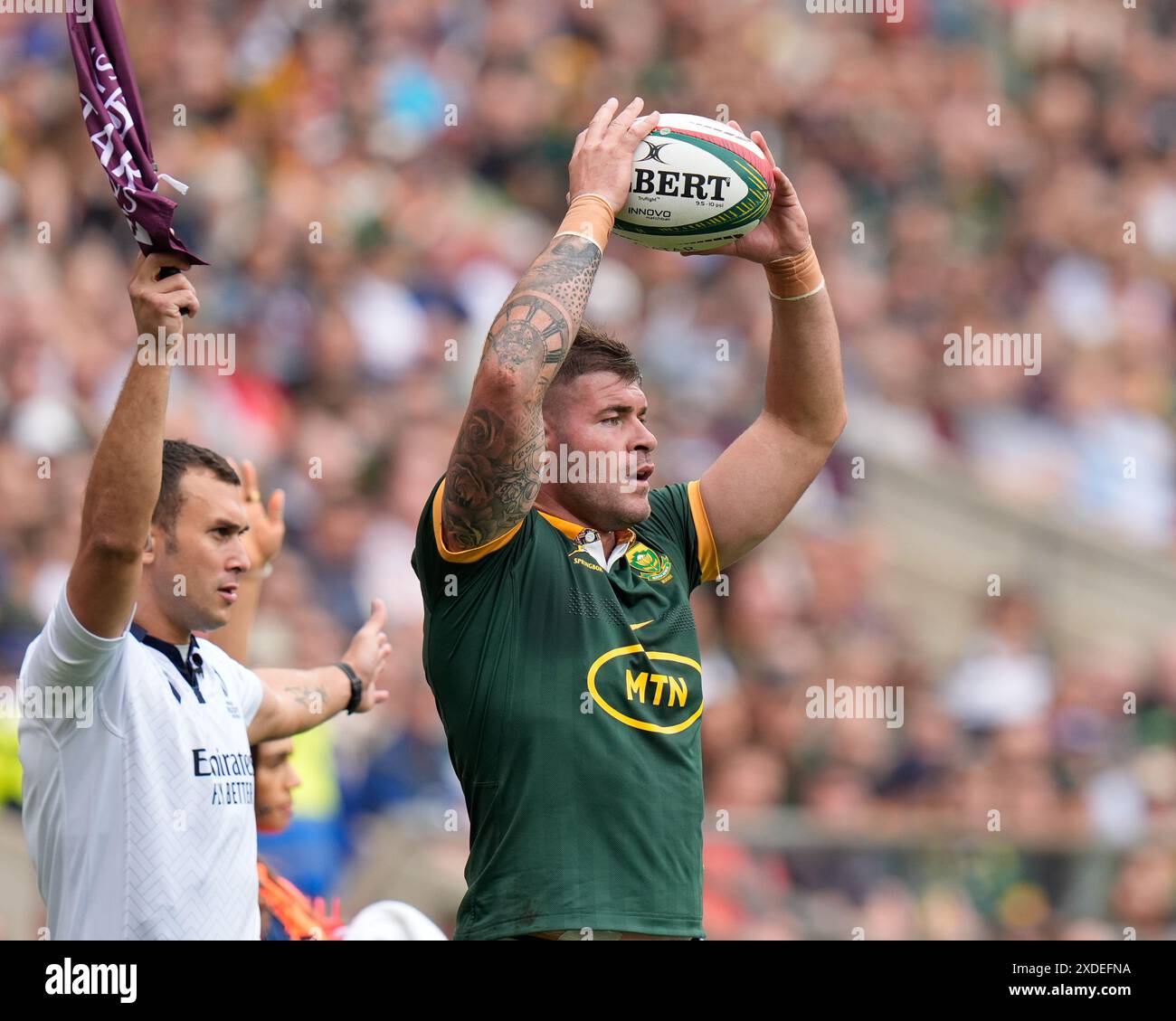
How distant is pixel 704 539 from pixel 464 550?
82 centimetres

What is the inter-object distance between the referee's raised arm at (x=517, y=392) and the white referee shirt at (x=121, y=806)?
83cm

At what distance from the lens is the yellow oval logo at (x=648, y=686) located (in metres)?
4.02

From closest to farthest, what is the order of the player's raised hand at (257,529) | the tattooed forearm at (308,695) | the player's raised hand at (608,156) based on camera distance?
the player's raised hand at (608,156), the tattooed forearm at (308,695), the player's raised hand at (257,529)

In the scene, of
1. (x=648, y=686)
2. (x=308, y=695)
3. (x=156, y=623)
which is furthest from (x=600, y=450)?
(x=308, y=695)

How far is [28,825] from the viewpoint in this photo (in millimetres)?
4277

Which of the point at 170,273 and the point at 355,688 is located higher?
the point at 170,273

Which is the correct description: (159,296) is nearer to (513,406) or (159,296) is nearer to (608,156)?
(513,406)

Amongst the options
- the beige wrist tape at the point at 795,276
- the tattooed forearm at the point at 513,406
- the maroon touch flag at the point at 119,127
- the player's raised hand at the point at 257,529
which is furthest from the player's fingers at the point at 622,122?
the player's raised hand at the point at 257,529

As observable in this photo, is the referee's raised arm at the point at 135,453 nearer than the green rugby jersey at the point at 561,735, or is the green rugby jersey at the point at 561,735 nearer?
the referee's raised arm at the point at 135,453

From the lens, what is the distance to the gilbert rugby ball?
172 inches

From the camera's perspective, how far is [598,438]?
4301mm

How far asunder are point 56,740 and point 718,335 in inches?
321

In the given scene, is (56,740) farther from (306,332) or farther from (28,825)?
(306,332)

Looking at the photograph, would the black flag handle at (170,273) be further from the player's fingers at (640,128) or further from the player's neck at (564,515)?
the player's fingers at (640,128)
